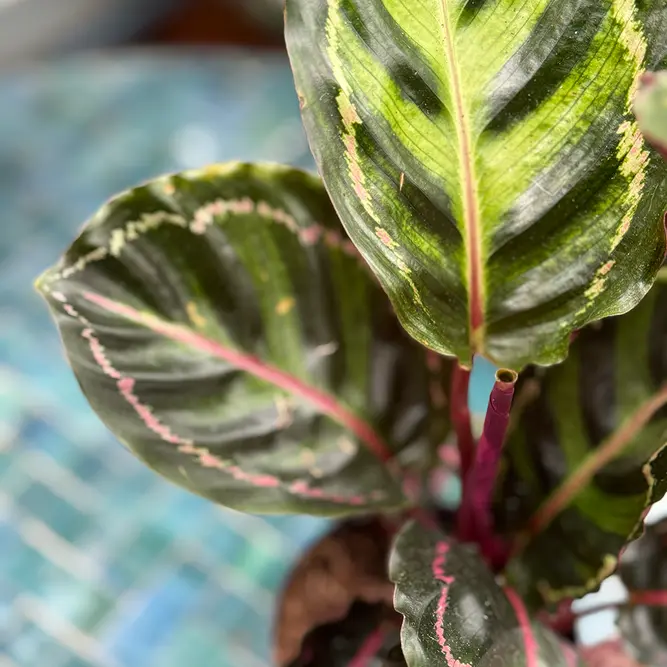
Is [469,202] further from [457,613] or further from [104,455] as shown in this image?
[104,455]

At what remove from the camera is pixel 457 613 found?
417mm

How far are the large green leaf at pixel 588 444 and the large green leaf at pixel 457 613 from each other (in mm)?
61

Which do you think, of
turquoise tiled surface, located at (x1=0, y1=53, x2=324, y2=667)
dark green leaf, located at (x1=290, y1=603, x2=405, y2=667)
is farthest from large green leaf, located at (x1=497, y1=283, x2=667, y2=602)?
turquoise tiled surface, located at (x1=0, y1=53, x2=324, y2=667)

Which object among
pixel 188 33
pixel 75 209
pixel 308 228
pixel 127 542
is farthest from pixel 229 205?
pixel 188 33

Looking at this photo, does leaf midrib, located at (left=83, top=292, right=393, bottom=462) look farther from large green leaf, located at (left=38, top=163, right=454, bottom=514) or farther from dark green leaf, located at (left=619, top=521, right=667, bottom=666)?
dark green leaf, located at (left=619, top=521, right=667, bottom=666)

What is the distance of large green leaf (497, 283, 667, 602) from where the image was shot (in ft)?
1.72

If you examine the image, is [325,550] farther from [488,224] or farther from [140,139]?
[140,139]

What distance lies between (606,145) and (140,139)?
3.57 feet

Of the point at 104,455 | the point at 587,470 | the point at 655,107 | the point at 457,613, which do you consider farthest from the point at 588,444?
the point at 104,455

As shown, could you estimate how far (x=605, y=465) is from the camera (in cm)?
55

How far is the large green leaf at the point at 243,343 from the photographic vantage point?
455 mm

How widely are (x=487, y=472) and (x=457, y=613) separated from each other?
4.4 inches

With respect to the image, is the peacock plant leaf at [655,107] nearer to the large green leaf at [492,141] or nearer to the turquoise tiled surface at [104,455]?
the large green leaf at [492,141]

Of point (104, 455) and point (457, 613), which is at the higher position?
point (104, 455)
